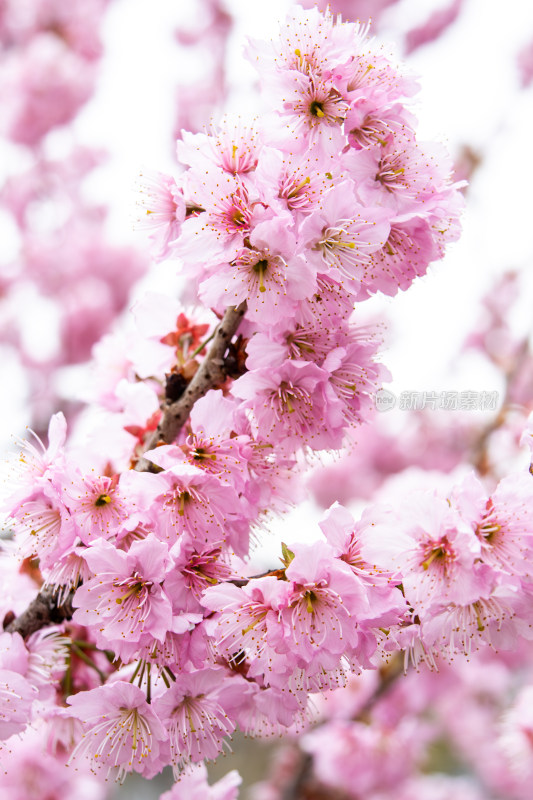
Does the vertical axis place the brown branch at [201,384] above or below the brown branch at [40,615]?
above

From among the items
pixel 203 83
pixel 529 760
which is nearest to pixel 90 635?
pixel 529 760

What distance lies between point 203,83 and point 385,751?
5096 millimetres

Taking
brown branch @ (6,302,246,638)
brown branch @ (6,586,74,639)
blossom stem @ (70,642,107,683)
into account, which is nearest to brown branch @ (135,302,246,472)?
brown branch @ (6,302,246,638)

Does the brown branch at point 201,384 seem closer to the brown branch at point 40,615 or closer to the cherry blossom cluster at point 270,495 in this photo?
the cherry blossom cluster at point 270,495

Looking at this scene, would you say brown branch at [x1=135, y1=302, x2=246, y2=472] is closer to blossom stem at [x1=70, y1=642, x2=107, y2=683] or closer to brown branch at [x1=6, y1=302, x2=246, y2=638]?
brown branch at [x1=6, y1=302, x2=246, y2=638]

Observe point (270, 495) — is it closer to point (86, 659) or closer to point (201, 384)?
point (201, 384)

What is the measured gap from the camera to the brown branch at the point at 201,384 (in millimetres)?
1267

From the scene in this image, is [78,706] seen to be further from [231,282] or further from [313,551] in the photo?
[231,282]

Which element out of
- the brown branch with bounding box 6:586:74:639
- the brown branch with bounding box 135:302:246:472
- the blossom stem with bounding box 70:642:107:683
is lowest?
the blossom stem with bounding box 70:642:107:683

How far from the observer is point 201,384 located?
1304 millimetres

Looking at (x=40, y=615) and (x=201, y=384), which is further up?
(x=201, y=384)

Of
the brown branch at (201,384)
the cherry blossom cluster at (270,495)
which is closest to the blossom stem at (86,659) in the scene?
the cherry blossom cluster at (270,495)

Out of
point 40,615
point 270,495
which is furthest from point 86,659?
point 270,495

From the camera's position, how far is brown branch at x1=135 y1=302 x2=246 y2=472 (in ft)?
4.16
